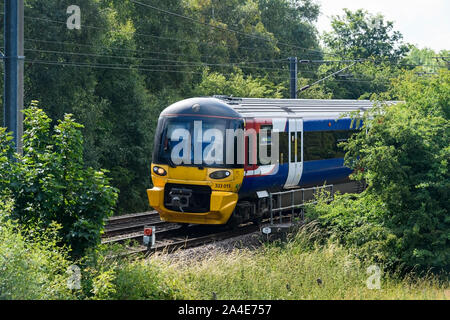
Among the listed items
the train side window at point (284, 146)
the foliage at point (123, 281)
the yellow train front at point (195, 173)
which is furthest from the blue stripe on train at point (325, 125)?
the foliage at point (123, 281)

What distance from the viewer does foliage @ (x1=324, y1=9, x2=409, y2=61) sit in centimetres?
5881

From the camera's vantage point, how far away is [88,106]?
25.2 m

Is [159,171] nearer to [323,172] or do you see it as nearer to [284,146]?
[284,146]

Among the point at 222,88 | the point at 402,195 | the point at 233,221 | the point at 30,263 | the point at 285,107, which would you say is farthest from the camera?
the point at 222,88

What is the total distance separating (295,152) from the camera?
17.9 metres

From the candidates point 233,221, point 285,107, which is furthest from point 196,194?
point 285,107

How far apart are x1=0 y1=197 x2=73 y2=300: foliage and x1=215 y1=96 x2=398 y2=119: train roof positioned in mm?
7470

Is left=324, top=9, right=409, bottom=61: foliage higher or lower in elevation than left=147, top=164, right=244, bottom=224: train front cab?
higher

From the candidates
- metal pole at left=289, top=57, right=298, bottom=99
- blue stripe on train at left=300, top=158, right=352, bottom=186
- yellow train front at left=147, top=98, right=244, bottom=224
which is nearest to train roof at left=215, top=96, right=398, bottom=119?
yellow train front at left=147, top=98, right=244, bottom=224

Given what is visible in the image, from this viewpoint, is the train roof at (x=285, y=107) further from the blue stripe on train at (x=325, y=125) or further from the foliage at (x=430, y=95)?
the foliage at (x=430, y=95)

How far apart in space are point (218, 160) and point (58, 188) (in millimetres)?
6228

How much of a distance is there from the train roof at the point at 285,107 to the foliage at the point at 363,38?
125ft

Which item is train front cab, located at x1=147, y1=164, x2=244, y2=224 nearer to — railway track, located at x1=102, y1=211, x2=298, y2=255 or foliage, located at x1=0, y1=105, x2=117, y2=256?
railway track, located at x1=102, y1=211, x2=298, y2=255
